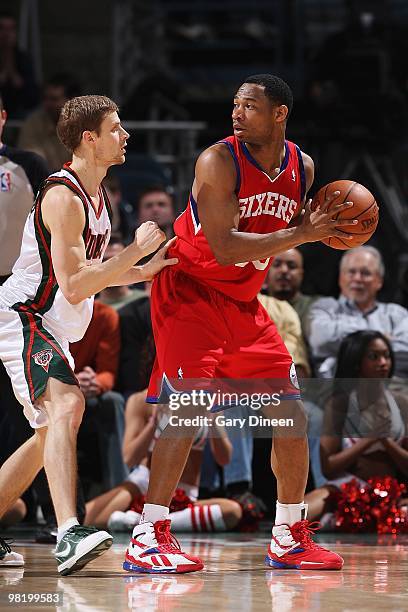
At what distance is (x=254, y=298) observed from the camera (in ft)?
16.3

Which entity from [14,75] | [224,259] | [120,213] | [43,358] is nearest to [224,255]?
[224,259]

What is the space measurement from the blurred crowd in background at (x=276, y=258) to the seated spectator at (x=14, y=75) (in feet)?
0.05

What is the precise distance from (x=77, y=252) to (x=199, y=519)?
Result: 7.91 feet

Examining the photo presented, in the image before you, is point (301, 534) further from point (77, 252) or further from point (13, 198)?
point (13, 198)

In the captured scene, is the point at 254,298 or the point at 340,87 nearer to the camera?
the point at 254,298

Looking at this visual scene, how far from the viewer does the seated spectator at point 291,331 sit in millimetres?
6898

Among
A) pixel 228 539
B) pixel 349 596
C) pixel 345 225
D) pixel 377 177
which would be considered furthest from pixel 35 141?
pixel 349 596

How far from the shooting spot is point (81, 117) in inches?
184

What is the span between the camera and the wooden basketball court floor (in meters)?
3.79

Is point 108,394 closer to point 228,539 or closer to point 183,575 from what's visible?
point 228,539

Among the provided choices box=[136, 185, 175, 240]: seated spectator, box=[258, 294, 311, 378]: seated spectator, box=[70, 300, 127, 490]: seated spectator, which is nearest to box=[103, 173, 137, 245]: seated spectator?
box=[136, 185, 175, 240]: seated spectator

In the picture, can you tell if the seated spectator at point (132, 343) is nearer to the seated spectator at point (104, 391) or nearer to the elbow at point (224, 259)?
the seated spectator at point (104, 391)

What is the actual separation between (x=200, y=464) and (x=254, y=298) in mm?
1950

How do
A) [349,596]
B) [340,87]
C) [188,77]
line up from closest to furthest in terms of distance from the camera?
[349,596] < [340,87] < [188,77]
